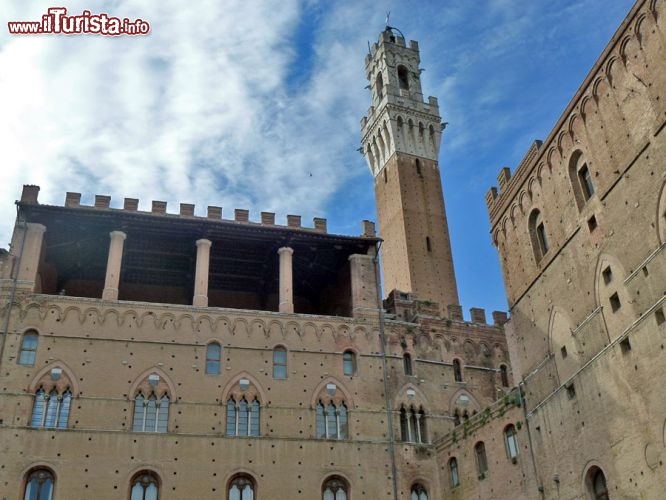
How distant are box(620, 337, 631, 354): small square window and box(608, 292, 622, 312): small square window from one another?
1112 millimetres

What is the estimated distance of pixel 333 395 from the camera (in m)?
31.7

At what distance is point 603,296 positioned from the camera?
75.5 feet

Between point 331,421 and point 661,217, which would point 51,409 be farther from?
point 661,217

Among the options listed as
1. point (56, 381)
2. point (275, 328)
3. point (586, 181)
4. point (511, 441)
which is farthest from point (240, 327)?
point (586, 181)

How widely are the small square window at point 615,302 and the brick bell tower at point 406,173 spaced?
2417cm

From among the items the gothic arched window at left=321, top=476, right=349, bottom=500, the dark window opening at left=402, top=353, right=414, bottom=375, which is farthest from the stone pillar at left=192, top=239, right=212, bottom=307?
the dark window opening at left=402, top=353, right=414, bottom=375

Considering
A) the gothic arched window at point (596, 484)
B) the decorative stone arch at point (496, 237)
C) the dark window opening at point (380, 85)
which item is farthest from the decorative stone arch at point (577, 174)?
the dark window opening at point (380, 85)

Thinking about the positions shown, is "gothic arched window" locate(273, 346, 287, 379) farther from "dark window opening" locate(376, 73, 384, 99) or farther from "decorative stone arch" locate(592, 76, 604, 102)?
"dark window opening" locate(376, 73, 384, 99)

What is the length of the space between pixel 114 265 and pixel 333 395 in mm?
10910

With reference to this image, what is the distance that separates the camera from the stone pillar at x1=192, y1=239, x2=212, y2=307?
32.4 metres

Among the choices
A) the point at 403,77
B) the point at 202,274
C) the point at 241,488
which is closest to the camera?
the point at 241,488

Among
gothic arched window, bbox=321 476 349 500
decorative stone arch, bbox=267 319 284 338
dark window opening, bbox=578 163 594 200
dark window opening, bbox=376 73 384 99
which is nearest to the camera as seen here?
dark window opening, bbox=578 163 594 200

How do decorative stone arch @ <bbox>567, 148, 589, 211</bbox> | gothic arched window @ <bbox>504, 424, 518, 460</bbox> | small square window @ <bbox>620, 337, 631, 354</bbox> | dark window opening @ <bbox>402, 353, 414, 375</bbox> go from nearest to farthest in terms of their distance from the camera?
small square window @ <bbox>620, 337, 631, 354</bbox> < decorative stone arch @ <bbox>567, 148, 589, 211</bbox> < gothic arched window @ <bbox>504, 424, 518, 460</bbox> < dark window opening @ <bbox>402, 353, 414, 375</bbox>

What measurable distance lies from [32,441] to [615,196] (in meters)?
22.1
